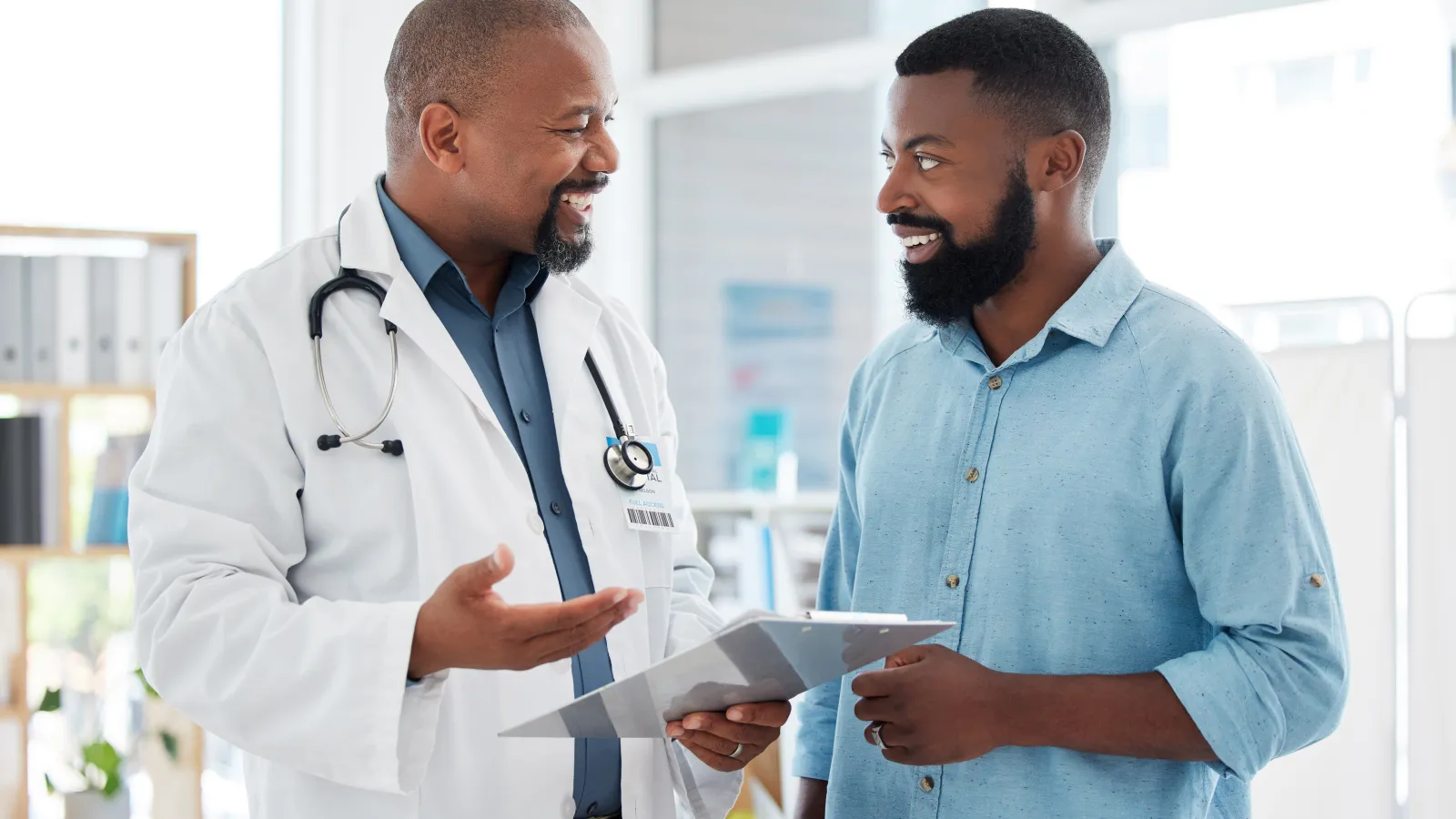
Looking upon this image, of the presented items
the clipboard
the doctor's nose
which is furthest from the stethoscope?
the clipboard

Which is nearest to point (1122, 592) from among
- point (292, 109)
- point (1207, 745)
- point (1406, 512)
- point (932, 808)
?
point (1207, 745)

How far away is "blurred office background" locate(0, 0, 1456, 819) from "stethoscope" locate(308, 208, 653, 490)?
1402 mm

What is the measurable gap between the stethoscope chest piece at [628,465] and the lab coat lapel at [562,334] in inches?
2.8

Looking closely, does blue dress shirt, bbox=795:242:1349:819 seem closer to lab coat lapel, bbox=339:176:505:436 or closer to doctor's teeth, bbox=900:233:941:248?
doctor's teeth, bbox=900:233:941:248

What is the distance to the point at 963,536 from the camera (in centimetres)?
146

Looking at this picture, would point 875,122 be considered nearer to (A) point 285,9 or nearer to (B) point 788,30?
(B) point 788,30

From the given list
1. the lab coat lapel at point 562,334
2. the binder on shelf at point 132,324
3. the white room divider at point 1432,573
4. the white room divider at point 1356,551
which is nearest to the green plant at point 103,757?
the binder on shelf at point 132,324

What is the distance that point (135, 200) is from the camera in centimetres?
366

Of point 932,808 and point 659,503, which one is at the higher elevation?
point 659,503

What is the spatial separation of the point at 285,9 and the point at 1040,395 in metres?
3.17

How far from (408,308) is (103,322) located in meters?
2.05

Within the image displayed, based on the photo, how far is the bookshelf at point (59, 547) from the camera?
3043 millimetres

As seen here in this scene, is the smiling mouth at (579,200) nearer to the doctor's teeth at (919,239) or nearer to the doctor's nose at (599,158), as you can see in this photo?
the doctor's nose at (599,158)

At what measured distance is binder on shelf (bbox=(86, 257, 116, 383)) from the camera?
3166 millimetres
